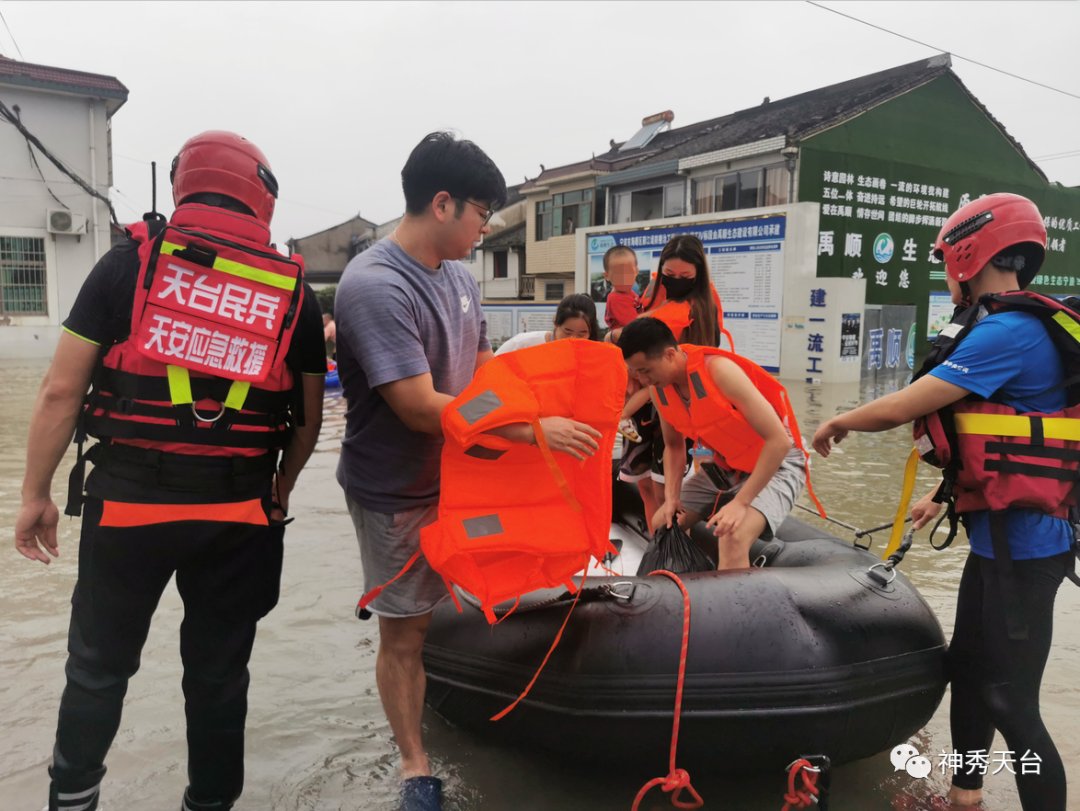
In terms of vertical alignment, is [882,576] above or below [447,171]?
below

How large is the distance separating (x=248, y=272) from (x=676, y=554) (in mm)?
2157

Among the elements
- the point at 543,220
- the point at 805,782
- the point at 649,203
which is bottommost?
the point at 805,782

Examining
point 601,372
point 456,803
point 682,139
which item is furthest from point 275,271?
point 682,139

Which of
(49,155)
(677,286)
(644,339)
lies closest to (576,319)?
(677,286)

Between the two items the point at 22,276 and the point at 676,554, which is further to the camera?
the point at 22,276

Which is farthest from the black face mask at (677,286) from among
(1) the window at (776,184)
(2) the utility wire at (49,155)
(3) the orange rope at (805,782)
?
(2) the utility wire at (49,155)

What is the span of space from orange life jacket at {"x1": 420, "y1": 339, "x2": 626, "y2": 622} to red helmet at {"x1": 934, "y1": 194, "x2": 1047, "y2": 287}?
1.10 m

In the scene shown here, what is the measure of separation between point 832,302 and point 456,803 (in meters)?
12.3

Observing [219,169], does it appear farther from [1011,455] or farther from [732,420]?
[1011,455]

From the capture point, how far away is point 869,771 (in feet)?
9.27

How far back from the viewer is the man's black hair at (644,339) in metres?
3.15

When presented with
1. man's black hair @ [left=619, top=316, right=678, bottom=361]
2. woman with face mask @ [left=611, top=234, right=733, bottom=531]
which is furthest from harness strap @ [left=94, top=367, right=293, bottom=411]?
woman with face mask @ [left=611, top=234, right=733, bottom=531]

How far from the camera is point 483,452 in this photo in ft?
7.34

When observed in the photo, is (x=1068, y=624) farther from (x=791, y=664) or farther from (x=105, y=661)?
(x=105, y=661)
